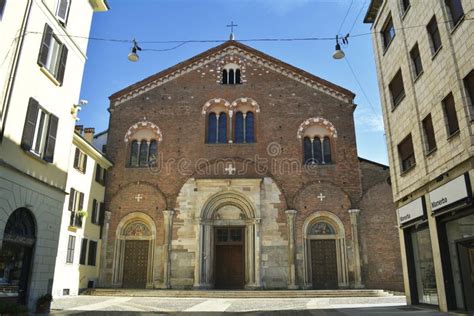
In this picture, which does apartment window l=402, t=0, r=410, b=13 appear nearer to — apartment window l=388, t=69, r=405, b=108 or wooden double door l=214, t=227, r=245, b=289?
apartment window l=388, t=69, r=405, b=108

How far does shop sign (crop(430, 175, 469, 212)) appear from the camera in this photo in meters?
10.5

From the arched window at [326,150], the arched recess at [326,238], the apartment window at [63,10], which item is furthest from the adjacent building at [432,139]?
the apartment window at [63,10]

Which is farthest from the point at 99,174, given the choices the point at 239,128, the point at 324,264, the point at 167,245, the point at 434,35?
the point at 434,35

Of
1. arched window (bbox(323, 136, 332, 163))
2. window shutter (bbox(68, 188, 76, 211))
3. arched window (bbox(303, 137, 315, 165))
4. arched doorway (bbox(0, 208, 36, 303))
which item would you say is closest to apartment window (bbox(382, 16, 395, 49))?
arched window (bbox(323, 136, 332, 163))

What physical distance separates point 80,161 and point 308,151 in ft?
42.1

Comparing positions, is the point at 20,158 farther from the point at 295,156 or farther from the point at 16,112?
the point at 295,156

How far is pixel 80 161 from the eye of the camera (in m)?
20.8

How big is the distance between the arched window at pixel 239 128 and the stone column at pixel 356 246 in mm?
7673

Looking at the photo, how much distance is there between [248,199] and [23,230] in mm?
13116

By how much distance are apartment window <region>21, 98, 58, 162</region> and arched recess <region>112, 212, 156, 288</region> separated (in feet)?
36.0

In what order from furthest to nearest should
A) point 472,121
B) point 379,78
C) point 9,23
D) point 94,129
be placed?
point 94,129
point 379,78
point 9,23
point 472,121

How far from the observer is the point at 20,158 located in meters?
11.2

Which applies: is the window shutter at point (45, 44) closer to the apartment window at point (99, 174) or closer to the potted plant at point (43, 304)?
the potted plant at point (43, 304)

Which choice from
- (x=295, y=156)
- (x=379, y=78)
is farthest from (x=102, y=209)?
(x=379, y=78)
